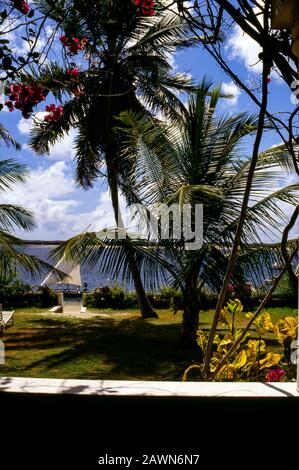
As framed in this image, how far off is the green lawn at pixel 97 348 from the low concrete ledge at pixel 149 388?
15.7 feet

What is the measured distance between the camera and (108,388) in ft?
4.32

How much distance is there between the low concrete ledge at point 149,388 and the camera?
1.26 m

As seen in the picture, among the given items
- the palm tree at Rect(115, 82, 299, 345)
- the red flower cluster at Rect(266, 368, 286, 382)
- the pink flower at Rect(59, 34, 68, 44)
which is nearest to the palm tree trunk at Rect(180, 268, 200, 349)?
the palm tree at Rect(115, 82, 299, 345)

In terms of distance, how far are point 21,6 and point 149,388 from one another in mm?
1520

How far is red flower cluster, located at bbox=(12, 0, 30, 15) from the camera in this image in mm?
1866

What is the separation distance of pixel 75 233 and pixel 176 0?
538cm

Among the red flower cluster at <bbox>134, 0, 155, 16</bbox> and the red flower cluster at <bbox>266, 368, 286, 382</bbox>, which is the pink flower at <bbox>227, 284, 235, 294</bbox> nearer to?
the red flower cluster at <bbox>266, 368, 286, 382</bbox>

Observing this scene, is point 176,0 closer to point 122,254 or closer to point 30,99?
point 30,99

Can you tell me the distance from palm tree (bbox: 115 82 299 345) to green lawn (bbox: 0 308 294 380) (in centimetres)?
119

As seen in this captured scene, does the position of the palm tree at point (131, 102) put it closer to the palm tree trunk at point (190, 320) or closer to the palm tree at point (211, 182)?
the palm tree trunk at point (190, 320)

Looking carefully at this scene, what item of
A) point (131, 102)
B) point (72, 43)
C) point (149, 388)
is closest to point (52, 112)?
point (72, 43)

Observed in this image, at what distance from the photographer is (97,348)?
7.91 metres

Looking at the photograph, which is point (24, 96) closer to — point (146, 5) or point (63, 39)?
point (63, 39)

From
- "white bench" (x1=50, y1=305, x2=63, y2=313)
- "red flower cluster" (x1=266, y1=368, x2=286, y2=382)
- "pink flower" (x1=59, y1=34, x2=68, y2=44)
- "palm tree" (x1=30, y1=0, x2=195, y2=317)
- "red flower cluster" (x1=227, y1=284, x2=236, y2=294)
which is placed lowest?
"white bench" (x1=50, y1=305, x2=63, y2=313)
